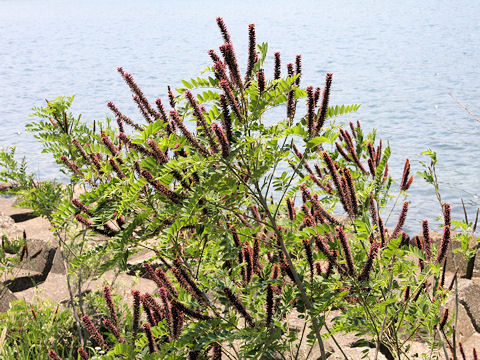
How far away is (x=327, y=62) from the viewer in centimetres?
2523

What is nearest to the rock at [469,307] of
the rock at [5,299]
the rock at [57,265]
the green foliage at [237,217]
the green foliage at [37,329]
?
the green foliage at [237,217]

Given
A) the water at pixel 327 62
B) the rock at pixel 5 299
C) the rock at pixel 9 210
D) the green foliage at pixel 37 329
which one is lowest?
the water at pixel 327 62

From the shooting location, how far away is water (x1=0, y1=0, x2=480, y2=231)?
1469 centimetres

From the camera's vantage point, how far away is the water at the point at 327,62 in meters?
14.7

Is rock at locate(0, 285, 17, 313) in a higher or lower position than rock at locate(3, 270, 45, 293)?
Answer: higher

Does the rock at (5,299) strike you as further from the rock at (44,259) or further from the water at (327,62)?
the water at (327,62)

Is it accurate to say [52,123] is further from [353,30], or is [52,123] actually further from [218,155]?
[353,30]

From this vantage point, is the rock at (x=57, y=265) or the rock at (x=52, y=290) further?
the rock at (x=57, y=265)

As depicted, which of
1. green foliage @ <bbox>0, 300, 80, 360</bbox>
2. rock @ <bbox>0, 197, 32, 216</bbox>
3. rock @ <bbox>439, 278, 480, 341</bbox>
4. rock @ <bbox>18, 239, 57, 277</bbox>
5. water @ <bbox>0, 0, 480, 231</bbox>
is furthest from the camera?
water @ <bbox>0, 0, 480, 231</bbox>

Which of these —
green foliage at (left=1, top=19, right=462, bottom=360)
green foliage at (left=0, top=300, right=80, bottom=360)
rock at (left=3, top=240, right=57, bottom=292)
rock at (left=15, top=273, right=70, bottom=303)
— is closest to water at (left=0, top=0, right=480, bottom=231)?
green foliage at (left=1, top=19, right=462, bottom=360)

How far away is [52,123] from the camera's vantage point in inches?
183

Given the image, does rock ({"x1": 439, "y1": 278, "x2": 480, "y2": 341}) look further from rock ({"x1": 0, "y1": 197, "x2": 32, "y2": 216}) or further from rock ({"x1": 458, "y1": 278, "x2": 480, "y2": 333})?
rock ({"x1": 0, "y1": 197, "x2": 32, "y2": 216})

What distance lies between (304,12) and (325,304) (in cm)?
4767

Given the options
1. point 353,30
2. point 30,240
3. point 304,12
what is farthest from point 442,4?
point 30,240
